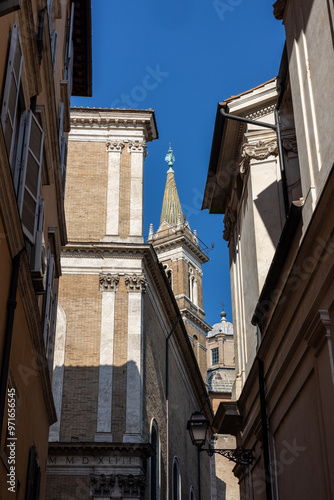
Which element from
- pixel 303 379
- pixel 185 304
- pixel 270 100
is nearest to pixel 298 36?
pixel 270 100

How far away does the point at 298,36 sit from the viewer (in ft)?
30.4

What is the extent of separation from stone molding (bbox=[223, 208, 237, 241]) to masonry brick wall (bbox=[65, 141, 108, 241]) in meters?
10.0

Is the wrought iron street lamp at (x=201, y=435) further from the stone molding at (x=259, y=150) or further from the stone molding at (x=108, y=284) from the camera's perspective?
the stone molding at (x=108, y=284)

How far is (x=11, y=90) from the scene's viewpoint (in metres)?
7.61

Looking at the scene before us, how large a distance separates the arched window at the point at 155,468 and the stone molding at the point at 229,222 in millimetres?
10999

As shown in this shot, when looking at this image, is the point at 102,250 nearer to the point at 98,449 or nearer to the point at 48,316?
the point at 98,449

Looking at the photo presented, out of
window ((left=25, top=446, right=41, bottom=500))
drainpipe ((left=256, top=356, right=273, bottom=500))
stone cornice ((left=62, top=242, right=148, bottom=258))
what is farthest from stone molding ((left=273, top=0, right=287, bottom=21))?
stone cornice ((left=62, top=242, right=148, bottom=258))

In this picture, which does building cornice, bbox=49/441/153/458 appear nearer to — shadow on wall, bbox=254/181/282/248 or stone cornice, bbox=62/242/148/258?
stone cornice, bbox=62/242/148/258

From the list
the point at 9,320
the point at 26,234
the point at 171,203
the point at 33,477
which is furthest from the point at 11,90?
the point at 171,203

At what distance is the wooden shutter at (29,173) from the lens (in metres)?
8.20

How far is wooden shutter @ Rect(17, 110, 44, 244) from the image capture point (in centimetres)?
820

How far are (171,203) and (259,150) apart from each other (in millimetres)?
62381

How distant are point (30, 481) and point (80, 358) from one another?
42.2ft

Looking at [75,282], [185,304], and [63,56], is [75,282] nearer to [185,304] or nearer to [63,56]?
[63,56]
